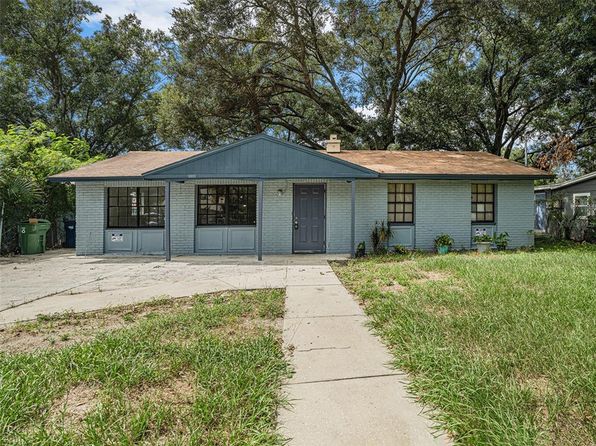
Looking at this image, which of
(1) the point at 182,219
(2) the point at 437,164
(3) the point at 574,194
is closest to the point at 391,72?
(2) the point at 437,164

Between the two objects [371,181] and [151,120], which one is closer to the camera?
[371,181]

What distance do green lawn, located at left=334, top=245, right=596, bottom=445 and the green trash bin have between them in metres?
11.2

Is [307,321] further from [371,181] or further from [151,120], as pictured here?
[151,120]

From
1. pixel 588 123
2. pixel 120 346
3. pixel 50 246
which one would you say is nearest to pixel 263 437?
pixel 120 346

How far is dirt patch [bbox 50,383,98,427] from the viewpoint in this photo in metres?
2.40

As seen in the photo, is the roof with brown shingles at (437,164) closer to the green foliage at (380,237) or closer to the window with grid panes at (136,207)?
the green foliage at (380,237)

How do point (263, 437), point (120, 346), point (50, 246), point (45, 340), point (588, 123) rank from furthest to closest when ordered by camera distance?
point (588, 123) → point (50, 246) → point (45, 340) → point (120, 346) → point (263, 437)

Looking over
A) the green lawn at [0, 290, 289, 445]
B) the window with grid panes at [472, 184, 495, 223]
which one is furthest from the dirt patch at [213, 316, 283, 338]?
the window with grid panes at [472, 184, 495, 223]

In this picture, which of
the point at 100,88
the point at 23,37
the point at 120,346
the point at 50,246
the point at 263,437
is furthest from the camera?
the point at 100,88

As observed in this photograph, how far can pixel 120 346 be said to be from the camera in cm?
352

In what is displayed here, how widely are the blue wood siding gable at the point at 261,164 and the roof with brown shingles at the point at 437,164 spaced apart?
1741 millimetres

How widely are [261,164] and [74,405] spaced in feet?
27.4

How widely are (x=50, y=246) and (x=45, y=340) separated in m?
11.8

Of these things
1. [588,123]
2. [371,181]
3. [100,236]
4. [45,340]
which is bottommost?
[45,340]
